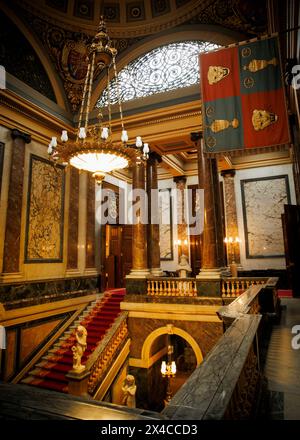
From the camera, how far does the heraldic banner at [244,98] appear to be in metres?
5.07

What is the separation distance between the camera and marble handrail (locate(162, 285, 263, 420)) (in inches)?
54.1

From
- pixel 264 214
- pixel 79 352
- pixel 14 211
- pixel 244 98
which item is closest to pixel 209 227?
pixel 244 98

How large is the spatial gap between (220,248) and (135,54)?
7.64m

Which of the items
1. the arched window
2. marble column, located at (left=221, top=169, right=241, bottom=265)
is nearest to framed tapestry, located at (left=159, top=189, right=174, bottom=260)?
marble column, located at (left=221, top=169, right=241, bottom=265)

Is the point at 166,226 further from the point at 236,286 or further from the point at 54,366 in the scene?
the point at 54,366

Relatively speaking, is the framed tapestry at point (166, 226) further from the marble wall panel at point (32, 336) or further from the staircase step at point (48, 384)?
the staircase step at point (48, 384)

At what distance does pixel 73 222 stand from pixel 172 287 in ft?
14.7

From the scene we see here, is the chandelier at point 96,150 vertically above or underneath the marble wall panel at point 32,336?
above

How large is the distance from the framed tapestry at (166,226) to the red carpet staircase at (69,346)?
182 inches

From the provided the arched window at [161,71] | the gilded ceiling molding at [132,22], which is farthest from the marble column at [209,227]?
the gilded ceiling molding at [132,22]

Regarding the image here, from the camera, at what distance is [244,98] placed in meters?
5.33

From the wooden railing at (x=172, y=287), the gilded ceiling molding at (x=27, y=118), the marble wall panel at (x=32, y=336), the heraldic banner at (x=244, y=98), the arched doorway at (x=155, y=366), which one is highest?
the gilded ceiling molding at (x=27, y=118)

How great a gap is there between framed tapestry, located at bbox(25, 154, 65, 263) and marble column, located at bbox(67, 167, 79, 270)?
1.16ft

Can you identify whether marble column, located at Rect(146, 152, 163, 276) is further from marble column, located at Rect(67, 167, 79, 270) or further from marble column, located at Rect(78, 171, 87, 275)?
marble column, located at Rect(67, 167, 79, 270)
